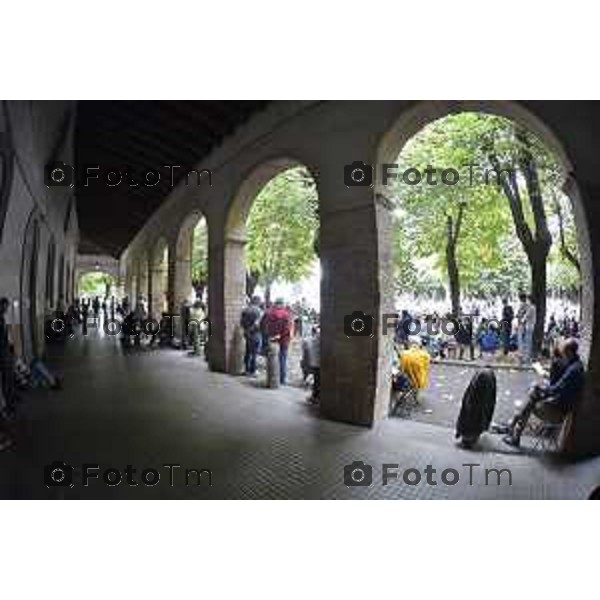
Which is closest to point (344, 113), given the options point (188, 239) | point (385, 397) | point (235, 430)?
point (385, 397)

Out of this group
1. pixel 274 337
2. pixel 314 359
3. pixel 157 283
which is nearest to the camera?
pixel 314 359

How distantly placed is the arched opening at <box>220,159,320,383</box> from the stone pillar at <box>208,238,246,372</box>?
0.02m

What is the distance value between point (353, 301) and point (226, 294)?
4.04 meters

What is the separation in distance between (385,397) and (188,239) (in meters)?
8.27

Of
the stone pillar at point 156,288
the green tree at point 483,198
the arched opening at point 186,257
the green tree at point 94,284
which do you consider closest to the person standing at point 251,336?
the arched opening at point 186,257

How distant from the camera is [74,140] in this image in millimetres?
9797

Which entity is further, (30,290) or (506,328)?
(506,328)

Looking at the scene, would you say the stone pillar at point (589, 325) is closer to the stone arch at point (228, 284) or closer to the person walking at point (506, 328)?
the stone arch at point (228, 284)

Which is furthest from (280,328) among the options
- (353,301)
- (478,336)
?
(478,336)

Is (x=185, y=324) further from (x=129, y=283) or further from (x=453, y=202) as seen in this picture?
(x=129, y=283)

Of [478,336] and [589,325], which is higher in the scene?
[589,325]

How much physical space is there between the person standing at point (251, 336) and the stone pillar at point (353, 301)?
10.3 feet

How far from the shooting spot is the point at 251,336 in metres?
10.0

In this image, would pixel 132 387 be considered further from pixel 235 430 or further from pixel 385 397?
pixel 385 397
